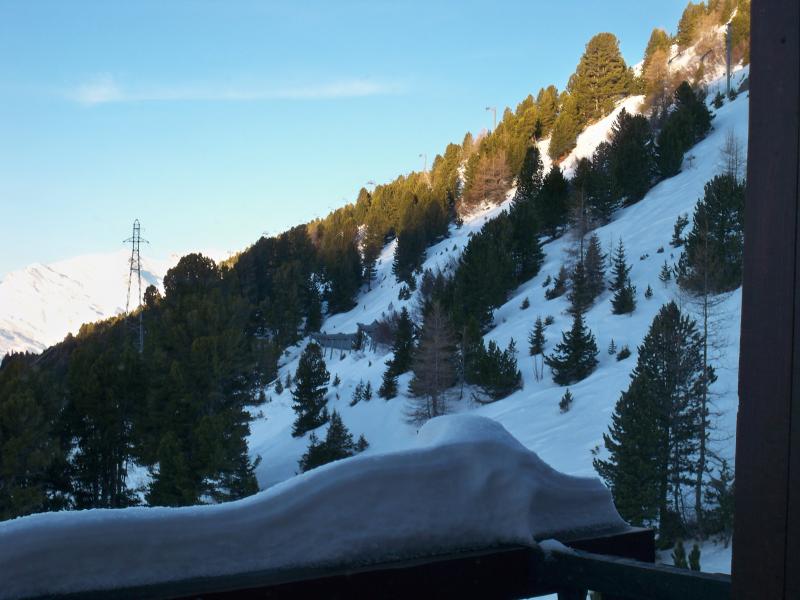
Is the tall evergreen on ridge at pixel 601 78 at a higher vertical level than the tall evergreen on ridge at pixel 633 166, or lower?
higher

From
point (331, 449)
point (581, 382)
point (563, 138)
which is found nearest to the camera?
point (331, 449)

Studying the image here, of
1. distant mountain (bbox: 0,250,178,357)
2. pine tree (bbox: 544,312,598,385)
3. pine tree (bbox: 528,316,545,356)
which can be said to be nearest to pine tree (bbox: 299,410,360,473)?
pine tree (bbox: 544,312,598,385)

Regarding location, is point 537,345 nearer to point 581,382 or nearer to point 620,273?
point 581,382

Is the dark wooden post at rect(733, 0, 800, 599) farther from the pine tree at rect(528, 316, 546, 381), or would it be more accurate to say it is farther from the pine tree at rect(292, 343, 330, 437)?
the pine tree at rect(292, 343, 330, 437)

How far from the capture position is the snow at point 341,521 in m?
1.08

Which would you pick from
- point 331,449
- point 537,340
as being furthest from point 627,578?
point 537,340

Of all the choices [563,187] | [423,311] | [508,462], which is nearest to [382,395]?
[423,311]

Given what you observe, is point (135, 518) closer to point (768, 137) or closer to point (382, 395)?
point (768, 137)

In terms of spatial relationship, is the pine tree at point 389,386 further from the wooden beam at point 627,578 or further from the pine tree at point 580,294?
the wooden beam at point 627,578

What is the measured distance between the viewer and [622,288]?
2192 cm

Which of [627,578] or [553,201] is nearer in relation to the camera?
[627,578]

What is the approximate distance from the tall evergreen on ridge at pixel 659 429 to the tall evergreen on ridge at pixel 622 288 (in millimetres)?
8208

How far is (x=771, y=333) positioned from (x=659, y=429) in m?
11.9

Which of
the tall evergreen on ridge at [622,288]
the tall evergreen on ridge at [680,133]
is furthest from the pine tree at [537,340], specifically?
the tall evergreen on ridge at [680,133]
